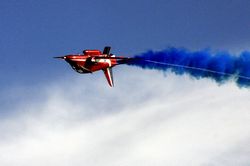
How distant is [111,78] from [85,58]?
5.97 metres

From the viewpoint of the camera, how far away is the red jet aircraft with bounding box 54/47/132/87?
9262 cm

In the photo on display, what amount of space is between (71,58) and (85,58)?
9.18 feet

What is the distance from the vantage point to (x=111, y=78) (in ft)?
308

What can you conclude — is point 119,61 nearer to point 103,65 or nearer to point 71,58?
point 103,65

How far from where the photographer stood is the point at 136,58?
91812mm

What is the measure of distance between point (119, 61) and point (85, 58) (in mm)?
6244

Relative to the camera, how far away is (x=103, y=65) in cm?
9400

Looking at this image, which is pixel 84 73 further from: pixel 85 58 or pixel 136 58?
pixel 136 58

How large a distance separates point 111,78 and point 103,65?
9.17ft

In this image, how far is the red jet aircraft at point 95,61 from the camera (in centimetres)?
9262

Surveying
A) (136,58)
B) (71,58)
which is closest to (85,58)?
(71,58)

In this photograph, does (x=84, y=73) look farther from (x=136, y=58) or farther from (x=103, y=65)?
(x=136, y=58)

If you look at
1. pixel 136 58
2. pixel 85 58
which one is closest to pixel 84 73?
pixel 85 58

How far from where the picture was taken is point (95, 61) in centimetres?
9362
